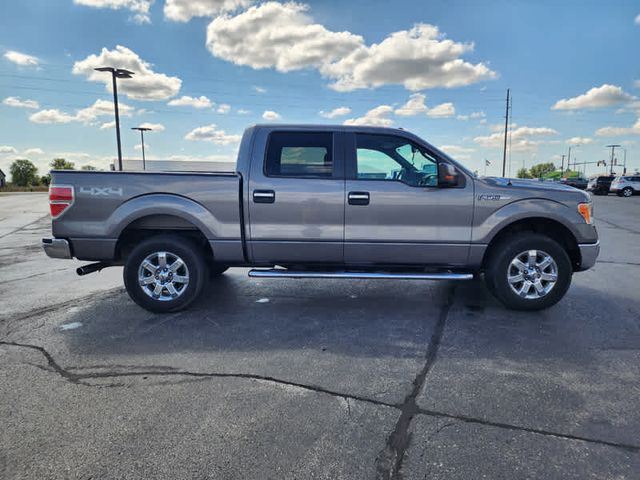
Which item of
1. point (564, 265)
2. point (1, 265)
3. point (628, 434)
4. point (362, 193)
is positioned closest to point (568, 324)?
point (564, 265)

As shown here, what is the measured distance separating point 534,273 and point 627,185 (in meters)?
35.6

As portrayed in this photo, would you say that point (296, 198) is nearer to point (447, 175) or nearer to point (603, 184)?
point (447, 175)

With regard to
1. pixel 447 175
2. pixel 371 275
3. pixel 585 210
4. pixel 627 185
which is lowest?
pixel 371 275

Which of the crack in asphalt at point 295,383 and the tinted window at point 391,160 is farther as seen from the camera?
the tinted window at point 391,160

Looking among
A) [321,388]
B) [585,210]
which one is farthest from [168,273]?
[585,210]

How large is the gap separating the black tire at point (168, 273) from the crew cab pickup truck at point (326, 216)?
0.01m

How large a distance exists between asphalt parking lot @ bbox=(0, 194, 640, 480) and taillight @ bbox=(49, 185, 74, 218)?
1.19m

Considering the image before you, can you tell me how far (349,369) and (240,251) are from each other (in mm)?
1954

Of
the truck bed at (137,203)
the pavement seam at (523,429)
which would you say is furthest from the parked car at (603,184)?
the pavement seam at (523,429)

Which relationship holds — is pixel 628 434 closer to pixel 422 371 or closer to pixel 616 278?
pixel 422 371

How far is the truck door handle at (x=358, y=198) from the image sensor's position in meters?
4.54

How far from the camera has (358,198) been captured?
14.9 ft

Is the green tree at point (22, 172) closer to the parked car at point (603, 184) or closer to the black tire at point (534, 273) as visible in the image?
the parked car at point (603, 184)

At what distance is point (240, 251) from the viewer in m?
4.69
